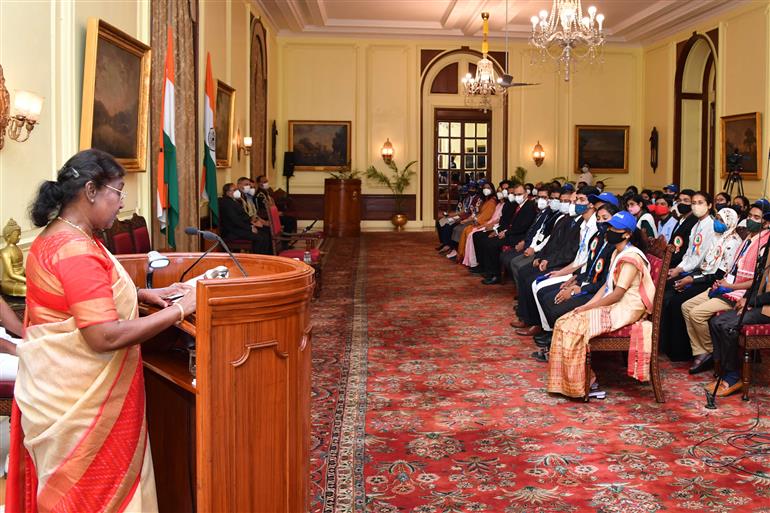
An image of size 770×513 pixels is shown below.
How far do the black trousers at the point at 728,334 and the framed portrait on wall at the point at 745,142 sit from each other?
8.78 m

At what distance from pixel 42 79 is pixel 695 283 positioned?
5.82 meters

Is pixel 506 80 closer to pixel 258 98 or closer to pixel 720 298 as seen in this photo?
pixel 258 98

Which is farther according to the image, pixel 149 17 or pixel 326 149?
pixel 326 149

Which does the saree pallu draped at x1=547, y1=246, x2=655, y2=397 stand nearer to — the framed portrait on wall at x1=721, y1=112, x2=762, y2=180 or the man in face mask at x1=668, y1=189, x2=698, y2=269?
the man in face mask at x1=668, y1=189, x2=698, y2=269

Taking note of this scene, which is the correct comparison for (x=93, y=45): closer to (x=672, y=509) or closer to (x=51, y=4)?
(x=51, y=4)

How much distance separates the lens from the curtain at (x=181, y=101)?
8.32m

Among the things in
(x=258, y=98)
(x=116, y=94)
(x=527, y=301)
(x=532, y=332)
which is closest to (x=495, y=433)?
(x=532, y=332)

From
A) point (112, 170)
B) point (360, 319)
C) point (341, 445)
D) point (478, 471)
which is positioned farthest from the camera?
point (360, 319)

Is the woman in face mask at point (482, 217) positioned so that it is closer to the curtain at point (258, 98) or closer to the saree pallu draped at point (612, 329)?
the curtain at point (258, 98)

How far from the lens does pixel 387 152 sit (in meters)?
19.8

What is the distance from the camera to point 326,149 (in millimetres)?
19844

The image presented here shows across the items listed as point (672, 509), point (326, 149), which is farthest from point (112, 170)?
point (326, 149)

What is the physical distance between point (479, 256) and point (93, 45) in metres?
7.56

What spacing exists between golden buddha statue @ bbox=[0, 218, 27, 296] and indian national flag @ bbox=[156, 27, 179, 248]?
10.9 feet
